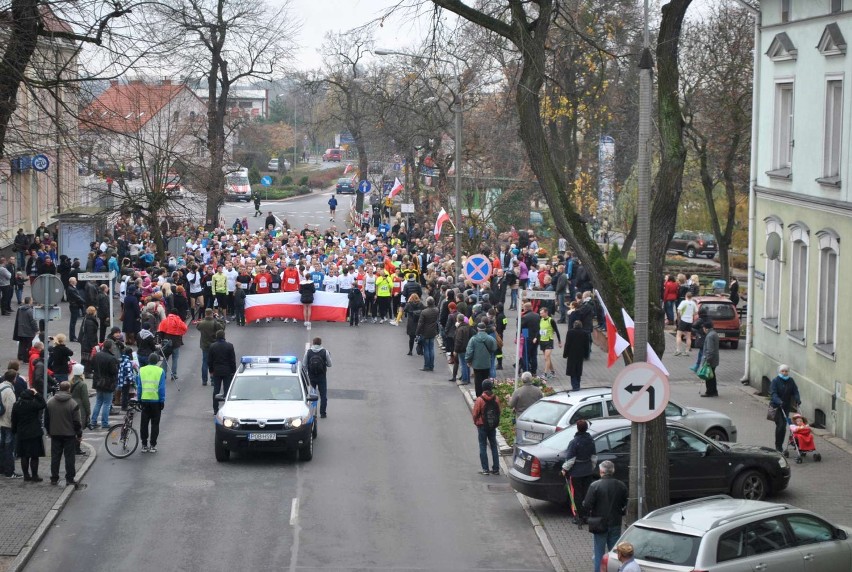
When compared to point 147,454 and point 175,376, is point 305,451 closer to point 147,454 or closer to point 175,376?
point 147,454

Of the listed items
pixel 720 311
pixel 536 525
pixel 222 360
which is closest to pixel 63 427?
pixel 222 360

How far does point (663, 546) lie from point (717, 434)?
8.39 meters

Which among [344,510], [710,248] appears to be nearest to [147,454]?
[344,510]

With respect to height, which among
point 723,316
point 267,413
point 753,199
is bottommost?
point 267,413

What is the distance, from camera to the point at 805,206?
24641 millimetres

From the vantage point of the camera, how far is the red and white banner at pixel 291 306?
34.0m

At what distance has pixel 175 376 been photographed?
2623 cm

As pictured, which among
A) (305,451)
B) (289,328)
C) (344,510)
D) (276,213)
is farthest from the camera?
(276,213)

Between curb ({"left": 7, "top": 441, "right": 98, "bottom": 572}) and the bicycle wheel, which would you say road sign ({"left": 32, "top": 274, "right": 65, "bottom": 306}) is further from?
curb ({"left": 7, "top": 441, "right": 98, "bottom": 572})

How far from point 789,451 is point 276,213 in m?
63.7

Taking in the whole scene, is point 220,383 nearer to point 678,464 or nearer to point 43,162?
point 43,162

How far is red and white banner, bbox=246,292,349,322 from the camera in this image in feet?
112

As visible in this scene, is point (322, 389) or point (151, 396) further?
point (322, 389)

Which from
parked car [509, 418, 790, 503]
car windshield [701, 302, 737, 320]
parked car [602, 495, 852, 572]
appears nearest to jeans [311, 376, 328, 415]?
parked car [509, 418, 790, 503]
